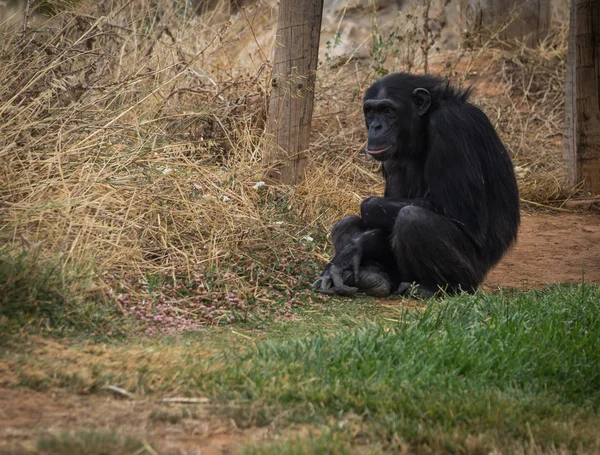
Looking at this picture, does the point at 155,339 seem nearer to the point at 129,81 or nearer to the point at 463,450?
the point at 463,450

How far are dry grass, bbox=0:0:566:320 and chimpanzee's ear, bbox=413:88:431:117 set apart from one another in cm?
133

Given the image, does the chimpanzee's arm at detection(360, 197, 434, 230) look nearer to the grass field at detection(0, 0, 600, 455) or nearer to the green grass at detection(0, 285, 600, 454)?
the grass field at detection(0, 0, 600, 455)

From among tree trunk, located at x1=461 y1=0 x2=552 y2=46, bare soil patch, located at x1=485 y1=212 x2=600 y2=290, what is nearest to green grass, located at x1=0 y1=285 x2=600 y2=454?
bare soil patch, located at x1=485 y1=212 x2=600 y2=290

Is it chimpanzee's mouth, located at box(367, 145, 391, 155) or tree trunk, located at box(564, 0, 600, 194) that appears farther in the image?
tree trunk, located at box(564, 0, 600, 194)

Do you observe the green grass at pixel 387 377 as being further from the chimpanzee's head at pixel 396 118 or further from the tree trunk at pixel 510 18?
the tree trunk at pixel 510 18

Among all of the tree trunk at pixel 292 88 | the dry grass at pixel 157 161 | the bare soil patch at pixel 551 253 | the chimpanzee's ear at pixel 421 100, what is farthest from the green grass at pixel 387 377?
the tree trunk at pixel 292 88

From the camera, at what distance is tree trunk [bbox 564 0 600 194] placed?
364 inches

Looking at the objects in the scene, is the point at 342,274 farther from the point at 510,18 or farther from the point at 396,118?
the point at 510,18

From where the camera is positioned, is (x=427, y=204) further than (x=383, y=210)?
No

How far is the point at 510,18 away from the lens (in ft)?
40.4

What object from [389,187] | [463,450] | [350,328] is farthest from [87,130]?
[463,450]

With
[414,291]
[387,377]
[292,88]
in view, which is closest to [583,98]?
[292,88]

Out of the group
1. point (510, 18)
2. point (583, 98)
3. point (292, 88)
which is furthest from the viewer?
point (510, 18)

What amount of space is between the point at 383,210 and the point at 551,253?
7.77 ft
